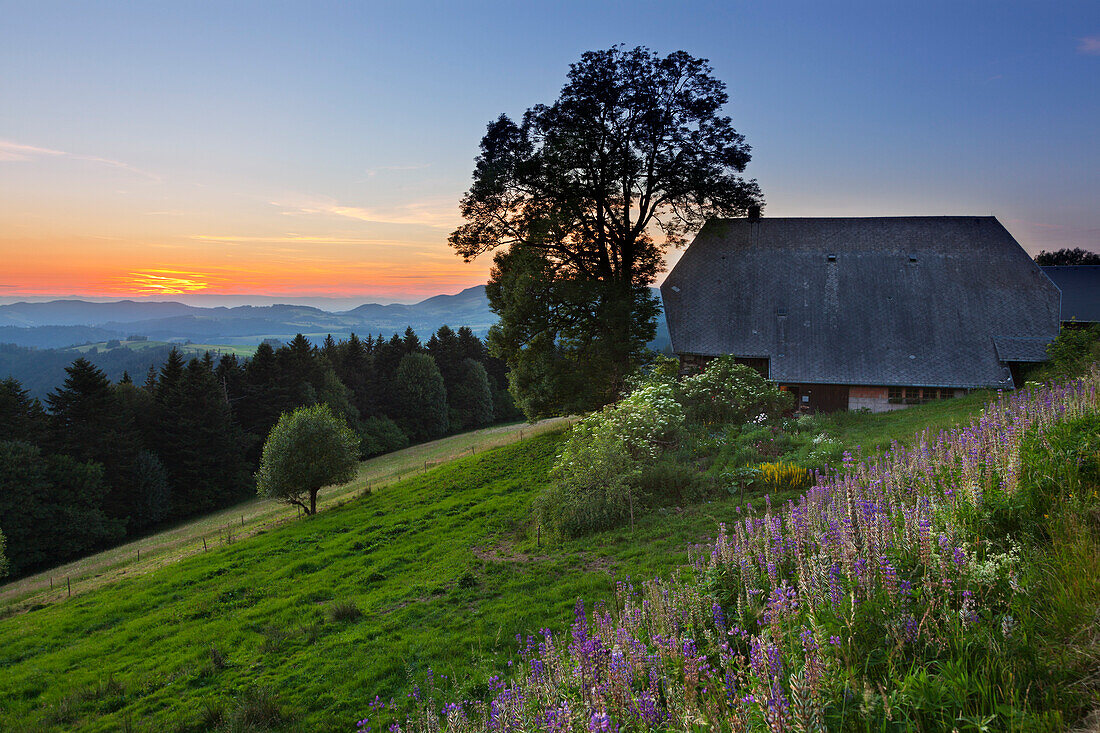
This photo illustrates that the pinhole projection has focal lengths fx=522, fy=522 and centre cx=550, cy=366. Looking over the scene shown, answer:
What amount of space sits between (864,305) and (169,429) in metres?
55.6

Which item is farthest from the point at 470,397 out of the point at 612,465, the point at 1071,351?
the point at 1071,351

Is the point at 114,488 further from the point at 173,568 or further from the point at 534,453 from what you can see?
the point at 534,453

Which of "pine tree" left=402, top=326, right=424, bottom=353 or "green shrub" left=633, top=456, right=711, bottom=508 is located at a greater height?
"pine tree" left=402, top=326, right=424, bottom=353

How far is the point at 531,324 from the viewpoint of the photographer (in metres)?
27.5

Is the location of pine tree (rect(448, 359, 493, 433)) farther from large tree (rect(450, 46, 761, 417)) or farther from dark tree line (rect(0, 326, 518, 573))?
large tree (rect(450, 46, 761, 417))

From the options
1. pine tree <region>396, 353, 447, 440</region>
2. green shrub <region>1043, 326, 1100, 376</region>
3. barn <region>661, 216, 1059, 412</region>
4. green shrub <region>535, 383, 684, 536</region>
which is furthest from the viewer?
pine tree <region>396, 353, 447, 440</region>

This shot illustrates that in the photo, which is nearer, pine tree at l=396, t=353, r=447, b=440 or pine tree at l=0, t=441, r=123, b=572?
pine tree at l=0, t=441, r=123, b=572

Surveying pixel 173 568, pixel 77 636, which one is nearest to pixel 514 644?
pixel 77 636

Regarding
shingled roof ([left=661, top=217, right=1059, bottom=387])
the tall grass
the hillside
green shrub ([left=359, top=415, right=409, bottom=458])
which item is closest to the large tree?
shingled roof ([left=661, top=217, right=1059, bottom=387])

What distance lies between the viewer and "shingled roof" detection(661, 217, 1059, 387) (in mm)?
24219

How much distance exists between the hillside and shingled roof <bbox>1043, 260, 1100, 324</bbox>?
21814mm

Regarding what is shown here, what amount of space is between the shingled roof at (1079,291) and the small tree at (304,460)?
44378mm

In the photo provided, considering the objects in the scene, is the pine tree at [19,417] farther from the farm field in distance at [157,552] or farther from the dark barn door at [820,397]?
the dark barn door at [820,397]

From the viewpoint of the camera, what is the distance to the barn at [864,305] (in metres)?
24.1
